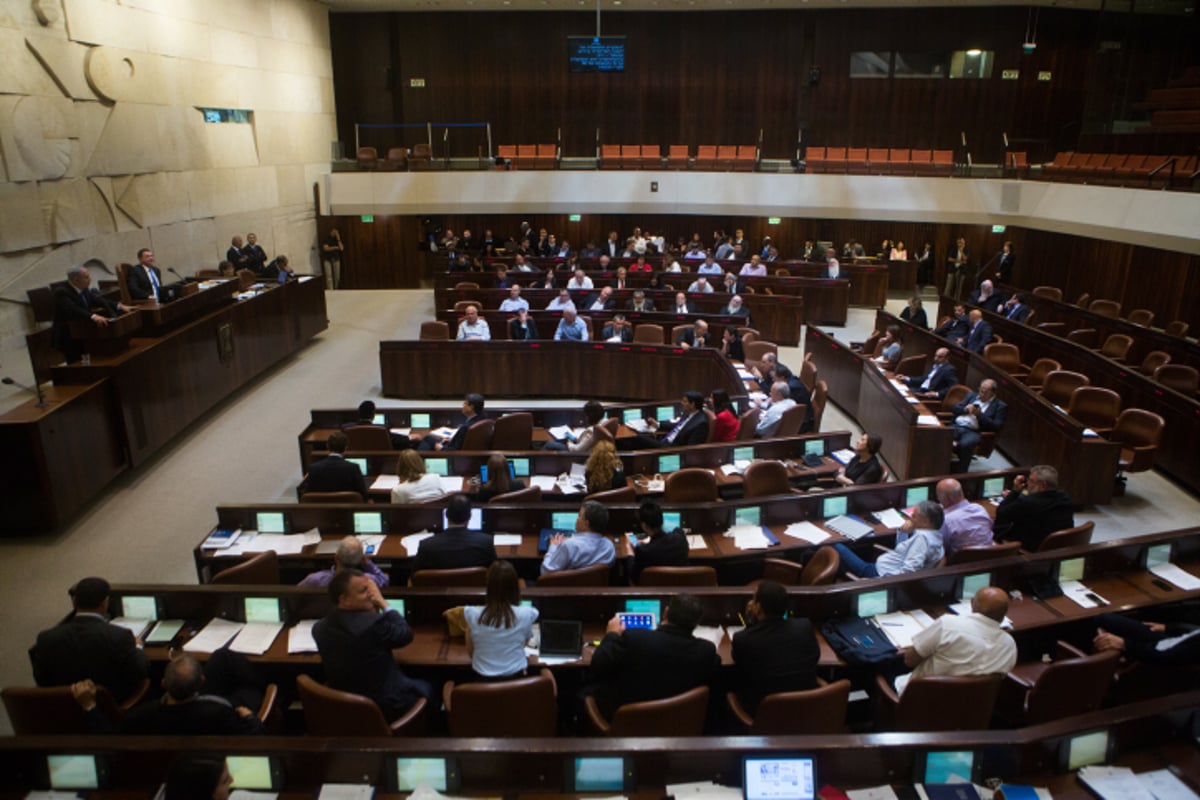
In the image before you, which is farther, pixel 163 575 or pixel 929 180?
pixel 929 180

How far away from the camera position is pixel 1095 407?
8844mm

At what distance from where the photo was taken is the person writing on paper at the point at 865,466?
6.58 metres

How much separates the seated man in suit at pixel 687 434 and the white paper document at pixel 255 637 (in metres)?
3.88

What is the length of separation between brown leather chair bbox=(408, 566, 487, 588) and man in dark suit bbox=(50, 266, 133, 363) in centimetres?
550

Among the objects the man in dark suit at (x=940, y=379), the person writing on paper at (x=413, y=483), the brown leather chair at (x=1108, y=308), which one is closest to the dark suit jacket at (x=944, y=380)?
the man in dark suit at (x=940, y=379)

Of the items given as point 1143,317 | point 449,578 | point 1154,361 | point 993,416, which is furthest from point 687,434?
point 1143,317

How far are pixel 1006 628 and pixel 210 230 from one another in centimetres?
1396

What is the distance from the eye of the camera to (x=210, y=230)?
14148mm

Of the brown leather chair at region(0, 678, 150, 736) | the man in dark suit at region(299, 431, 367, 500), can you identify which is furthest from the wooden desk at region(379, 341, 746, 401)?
the brown leather chair at region(0, 678, 150, 736)

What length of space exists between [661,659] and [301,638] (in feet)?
6.90

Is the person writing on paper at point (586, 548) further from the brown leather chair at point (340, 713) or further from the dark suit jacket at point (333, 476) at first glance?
the dark suit jacket at point (333, 476)

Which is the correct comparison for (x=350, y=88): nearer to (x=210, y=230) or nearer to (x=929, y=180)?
(x=210, y=230)

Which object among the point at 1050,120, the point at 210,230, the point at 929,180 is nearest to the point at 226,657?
the point at 210,230

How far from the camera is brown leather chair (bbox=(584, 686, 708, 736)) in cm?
349
